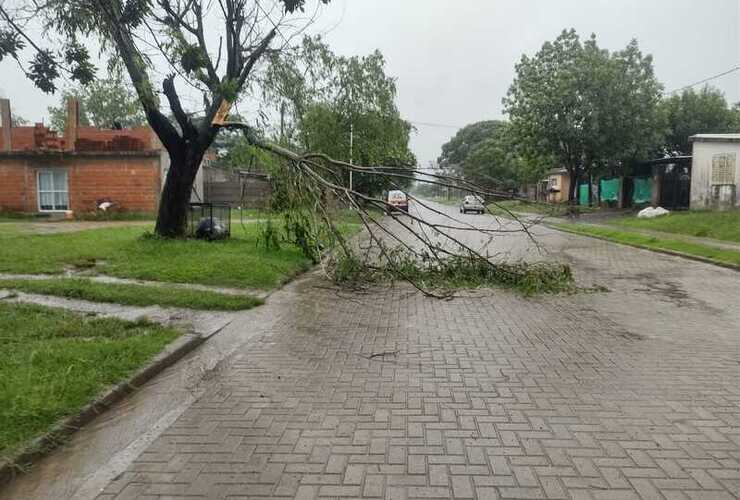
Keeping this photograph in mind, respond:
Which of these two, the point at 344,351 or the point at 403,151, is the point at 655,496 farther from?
the point at 403,151

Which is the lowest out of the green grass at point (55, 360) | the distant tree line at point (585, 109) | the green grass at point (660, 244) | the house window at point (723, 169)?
the green grass at point (55, 360)

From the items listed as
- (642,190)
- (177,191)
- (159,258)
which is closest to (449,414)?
(159,258)

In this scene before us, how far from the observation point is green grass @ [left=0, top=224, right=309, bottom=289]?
960cm

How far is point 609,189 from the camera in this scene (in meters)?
38.6

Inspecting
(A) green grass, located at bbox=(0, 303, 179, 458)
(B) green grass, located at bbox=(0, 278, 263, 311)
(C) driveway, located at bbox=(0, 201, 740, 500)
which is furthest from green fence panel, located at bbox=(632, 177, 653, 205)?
(A) green grass, located at bbox=(0, 303, 179, 458)

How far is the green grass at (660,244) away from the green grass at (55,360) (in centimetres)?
1270

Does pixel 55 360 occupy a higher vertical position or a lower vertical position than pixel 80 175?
lower

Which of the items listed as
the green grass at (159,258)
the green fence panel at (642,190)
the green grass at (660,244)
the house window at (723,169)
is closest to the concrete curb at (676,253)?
the green grass at (660,244)

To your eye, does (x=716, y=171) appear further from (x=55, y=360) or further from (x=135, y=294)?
(x=55, y=360)

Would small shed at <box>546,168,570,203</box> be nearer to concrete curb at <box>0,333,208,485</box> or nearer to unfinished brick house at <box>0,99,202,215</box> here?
unfinished brick house at <box>0,99,202,215</box>

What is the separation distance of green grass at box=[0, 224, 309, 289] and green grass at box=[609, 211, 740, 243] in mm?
13692

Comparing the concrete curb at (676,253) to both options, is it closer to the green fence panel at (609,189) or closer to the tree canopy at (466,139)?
the green fence panel at (609,189)

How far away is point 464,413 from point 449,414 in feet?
0.37

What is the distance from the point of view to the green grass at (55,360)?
3840 mm
